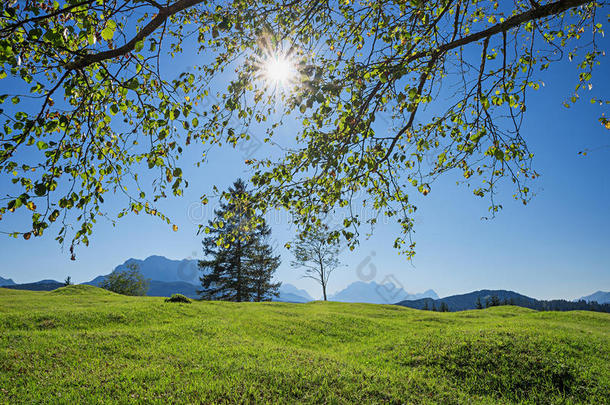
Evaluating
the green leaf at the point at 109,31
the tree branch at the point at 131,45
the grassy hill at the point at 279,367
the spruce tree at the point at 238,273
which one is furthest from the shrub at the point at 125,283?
the green leaf at the point at 109,31

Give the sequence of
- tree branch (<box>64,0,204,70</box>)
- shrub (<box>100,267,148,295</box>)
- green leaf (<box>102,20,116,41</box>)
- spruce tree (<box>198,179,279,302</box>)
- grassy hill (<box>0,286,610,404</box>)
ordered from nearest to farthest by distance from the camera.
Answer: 1. green leaf (<box>102,20,116,41</box>)
2. tree branch (<box>64,0,204,70</box>)
3. grassy hill (<box>0,286,610,404</box>)
4. spruce tree (<box>198,179,279,302</box>)
5. shrub (<box>100,267,148,295</box>)

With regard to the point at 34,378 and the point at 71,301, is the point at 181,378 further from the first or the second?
the point at 71,301

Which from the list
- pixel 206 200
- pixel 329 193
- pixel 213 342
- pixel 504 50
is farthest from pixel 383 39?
→ pixel 213 342

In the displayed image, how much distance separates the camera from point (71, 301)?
19.6 m

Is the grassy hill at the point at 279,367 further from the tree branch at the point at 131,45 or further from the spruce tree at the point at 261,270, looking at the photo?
the spruce tree at the point at 261,270

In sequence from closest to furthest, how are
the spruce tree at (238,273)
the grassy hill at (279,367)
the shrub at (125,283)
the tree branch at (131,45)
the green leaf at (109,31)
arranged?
the green leaf at (109,31)
the tree branch at (131,45)
the grassy hill at (279,367)
the spruce tree at (238,273)
the shrub at (125,283)

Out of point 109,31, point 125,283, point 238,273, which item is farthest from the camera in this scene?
point 125,283

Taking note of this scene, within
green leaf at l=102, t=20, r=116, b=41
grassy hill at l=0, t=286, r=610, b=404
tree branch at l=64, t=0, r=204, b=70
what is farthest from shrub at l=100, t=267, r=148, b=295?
green leaf at l=102, t=20, r=116, b=41

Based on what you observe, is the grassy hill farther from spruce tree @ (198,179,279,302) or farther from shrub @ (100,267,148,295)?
shrub @ (100,267,148,295)

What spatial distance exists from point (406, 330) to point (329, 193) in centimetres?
1208

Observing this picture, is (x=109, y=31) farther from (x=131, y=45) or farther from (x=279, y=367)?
(x=279, y=367)

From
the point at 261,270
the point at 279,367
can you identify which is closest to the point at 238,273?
the point at 261,270

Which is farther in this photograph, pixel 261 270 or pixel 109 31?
pixel 261 270

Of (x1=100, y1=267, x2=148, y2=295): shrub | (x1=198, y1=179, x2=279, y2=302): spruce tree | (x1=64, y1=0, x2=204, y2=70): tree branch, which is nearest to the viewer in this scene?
(x1=64, y1=0, x2=204, y2=70): tree branch
